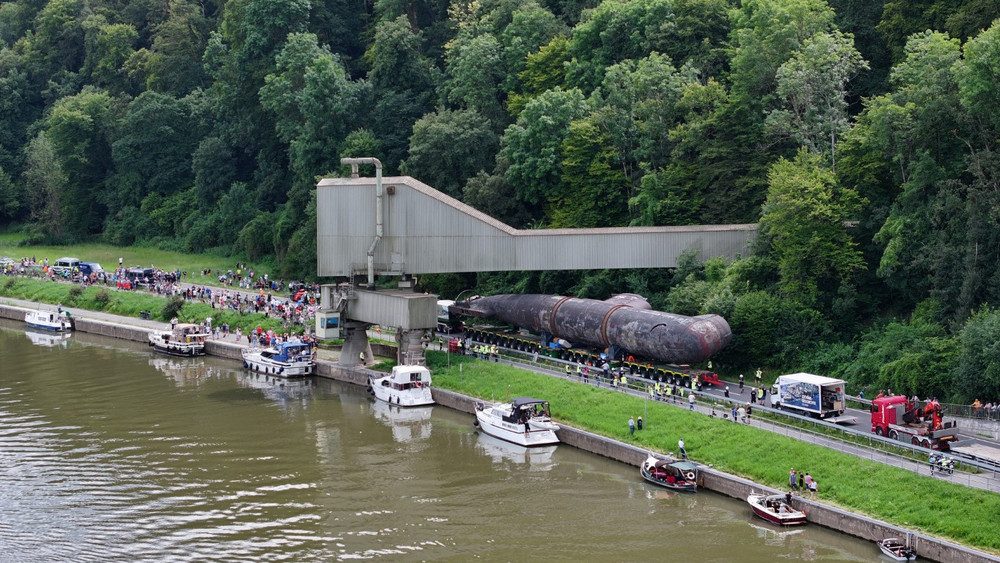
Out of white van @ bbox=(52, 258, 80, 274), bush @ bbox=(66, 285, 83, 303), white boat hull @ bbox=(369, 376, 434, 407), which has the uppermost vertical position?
white van @ bbox=(52, 258, 80, 274)

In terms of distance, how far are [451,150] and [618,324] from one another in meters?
31.2

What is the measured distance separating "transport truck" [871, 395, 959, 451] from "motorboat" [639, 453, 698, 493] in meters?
7.70

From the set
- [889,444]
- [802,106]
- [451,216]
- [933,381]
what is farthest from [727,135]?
[889,444]

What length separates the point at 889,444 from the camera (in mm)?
44562

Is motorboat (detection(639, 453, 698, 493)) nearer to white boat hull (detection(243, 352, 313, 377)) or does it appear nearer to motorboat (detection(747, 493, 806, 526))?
motorboat (detection(747, 493, 806, 526))

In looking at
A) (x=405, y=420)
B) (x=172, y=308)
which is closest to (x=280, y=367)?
(x=405, y=420)

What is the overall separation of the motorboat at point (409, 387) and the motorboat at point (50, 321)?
3703cm

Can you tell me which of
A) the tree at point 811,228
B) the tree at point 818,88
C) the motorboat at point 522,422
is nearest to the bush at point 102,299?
the motorboat at point 522,422

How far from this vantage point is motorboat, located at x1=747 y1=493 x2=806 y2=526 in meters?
41.1

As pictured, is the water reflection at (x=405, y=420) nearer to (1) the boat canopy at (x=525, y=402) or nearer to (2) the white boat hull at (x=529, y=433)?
(2) the white boat hull at (x=529, y=433)

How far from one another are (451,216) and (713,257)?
14.9 m

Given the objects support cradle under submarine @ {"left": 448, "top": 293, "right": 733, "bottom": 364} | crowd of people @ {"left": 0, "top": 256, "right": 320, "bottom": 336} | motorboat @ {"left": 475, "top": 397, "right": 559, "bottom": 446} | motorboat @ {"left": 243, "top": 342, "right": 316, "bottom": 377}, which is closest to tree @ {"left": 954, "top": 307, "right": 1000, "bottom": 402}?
support cradle under submarine @ {"left": 448, "top": 293, "right": 733, "bottom": 364}

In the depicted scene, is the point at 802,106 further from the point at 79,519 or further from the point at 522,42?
the point at 79,519

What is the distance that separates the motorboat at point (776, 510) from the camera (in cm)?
4109
